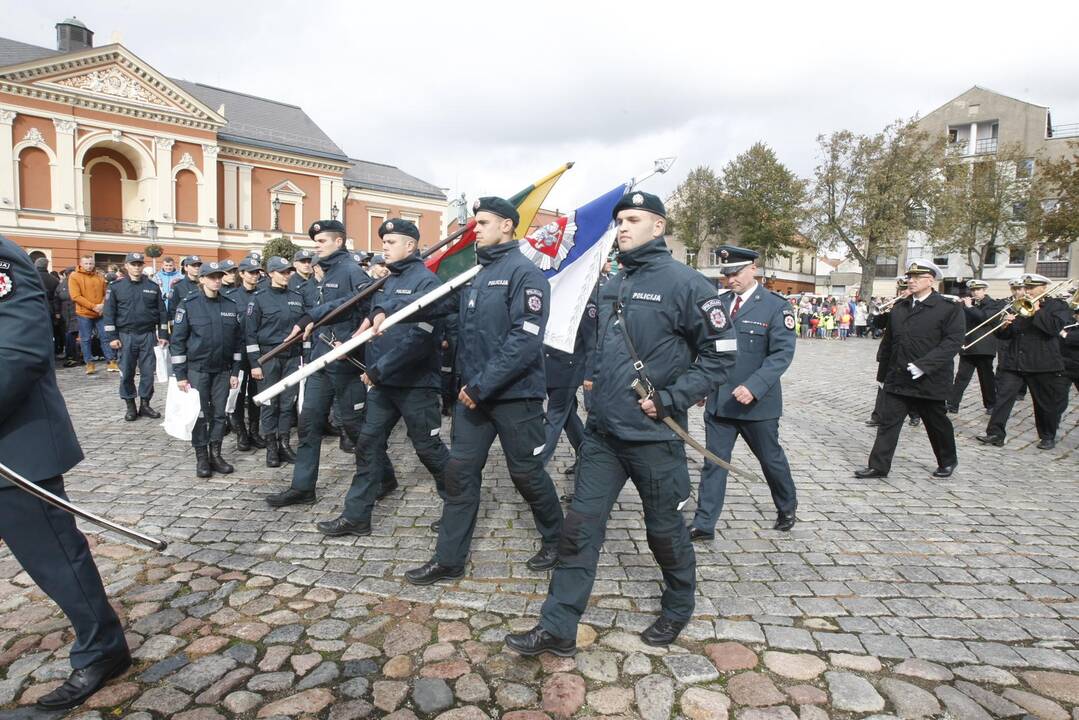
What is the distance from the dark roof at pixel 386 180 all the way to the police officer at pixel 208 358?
50.5 m

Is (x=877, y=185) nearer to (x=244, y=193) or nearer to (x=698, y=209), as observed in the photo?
(x=698, y=209)

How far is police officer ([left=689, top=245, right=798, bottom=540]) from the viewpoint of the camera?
4.83 meters

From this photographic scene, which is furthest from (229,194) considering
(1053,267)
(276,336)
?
(1053,267)

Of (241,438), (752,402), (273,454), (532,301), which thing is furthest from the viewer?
(241,438)

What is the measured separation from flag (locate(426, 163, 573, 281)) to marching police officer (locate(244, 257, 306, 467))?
6.72ft

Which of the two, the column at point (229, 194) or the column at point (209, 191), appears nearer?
the column at point (209, 191)

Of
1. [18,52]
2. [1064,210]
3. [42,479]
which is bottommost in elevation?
[42,479]

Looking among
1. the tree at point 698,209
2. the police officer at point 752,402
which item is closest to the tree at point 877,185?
the tree at point 698,209

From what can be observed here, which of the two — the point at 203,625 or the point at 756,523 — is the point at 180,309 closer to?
the point at 203,625

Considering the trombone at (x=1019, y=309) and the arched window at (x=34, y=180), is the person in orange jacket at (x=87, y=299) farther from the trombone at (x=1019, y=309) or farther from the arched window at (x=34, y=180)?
the arched window at (x=34, y=180)

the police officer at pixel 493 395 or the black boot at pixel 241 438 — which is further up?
the police officer at pixel 493 395

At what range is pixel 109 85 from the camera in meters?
38.3

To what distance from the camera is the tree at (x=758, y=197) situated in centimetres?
4825

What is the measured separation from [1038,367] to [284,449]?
942cm
